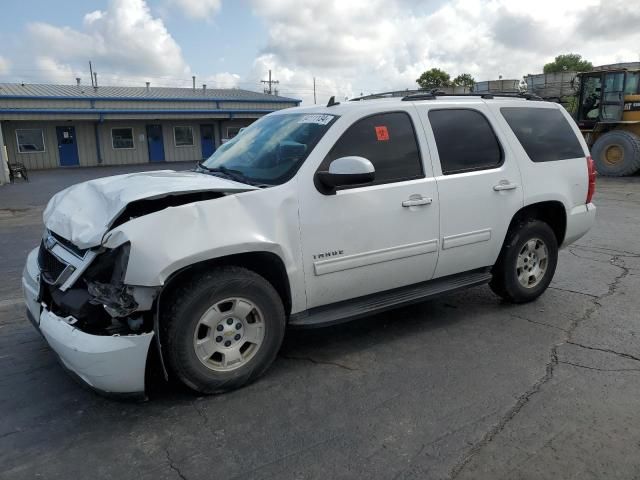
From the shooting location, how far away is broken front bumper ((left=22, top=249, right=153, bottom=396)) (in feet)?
9.38

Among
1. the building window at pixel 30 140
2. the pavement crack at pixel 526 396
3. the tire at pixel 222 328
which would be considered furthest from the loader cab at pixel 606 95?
the building window at pixel 30 140

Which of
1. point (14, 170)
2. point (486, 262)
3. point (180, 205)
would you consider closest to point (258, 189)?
point (180, 205)

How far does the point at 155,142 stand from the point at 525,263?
28950mm

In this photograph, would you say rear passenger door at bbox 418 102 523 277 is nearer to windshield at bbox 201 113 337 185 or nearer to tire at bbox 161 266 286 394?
windshield at bbox 201 113 337 185

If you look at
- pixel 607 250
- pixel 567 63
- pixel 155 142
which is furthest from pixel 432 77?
pixel 607 250

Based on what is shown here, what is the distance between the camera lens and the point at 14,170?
22.0m

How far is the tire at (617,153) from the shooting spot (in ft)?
52.1

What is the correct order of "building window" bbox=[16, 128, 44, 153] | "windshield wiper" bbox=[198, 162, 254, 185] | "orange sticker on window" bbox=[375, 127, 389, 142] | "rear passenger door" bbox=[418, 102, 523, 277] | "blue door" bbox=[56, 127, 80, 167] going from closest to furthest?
"windshield wiper" bbox=[198, 162, 254, 185], "orange sticker on window" bbox=[375, 127, 389, 142], "rear passenger door" bbox=[418, 102, 523, 277], "building window" bbox=[16, 128, 44, 153], "blue door" bbox=[56, 127, 80, 167]

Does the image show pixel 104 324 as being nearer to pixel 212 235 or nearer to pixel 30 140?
pixel 212 235

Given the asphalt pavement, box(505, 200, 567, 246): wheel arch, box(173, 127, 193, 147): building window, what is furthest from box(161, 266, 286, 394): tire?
box(173, 127, 193, 147): building window

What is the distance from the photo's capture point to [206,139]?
106 ft

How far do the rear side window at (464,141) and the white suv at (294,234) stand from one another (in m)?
0.01

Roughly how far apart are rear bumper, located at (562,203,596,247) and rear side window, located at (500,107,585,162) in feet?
1.73

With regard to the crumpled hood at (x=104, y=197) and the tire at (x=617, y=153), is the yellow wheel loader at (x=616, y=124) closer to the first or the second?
the tire at (x=617, y=153)
